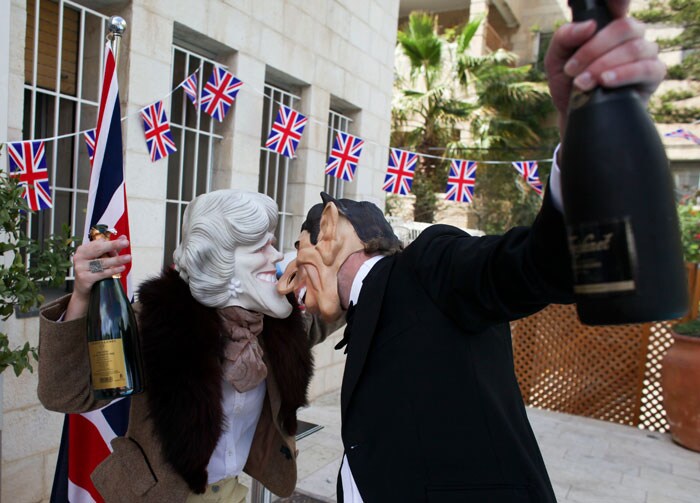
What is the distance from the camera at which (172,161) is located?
4906 millimetres

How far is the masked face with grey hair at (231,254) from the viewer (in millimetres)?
1716

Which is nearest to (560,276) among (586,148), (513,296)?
(513,296)

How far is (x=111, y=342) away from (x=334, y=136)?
5.12m

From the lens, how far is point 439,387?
112cm

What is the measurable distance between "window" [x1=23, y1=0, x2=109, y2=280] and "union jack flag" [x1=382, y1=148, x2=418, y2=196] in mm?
3530

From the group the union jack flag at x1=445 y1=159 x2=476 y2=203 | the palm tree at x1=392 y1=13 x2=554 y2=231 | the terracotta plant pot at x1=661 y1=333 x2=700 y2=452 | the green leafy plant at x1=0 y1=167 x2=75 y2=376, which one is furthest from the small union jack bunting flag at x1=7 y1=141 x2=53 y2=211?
the palm tree at x1=392 y1=13 x2=554 y2=231

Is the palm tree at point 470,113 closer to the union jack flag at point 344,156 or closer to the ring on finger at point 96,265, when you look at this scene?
the union jack flag at point 344,156

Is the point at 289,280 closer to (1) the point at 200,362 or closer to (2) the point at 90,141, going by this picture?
(1) the point at 200,362

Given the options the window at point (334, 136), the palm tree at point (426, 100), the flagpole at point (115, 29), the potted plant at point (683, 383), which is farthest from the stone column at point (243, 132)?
the palm tree at point (426, 100)

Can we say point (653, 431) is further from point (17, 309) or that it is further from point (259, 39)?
point (17, 309)

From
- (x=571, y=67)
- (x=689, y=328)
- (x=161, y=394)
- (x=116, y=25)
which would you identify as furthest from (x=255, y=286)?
(x=689, y=328)

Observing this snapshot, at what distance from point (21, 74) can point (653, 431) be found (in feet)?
21.4

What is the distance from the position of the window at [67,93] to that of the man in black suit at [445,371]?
2.97 m

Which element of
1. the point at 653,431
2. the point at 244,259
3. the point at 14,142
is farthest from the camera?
the point at 653,431
